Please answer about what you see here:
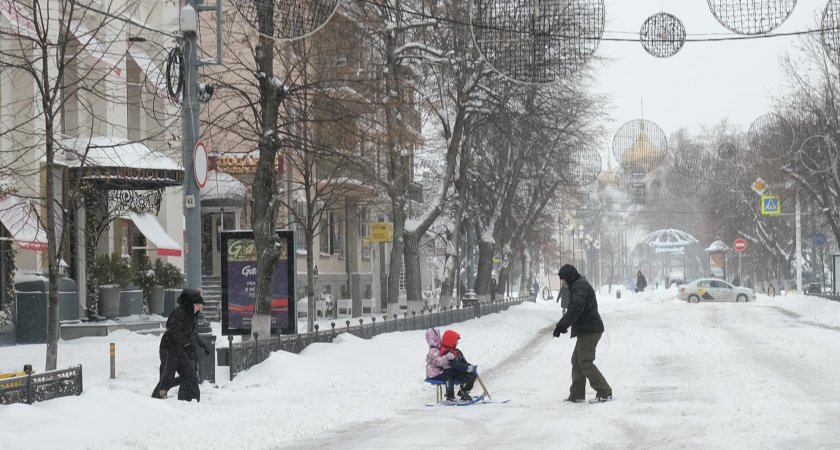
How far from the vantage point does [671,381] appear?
18375 millimetres

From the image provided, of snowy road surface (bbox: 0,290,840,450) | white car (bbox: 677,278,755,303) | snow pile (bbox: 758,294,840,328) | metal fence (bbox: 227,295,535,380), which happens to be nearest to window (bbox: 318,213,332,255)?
metal fence (bbox: 227,295,535,380)

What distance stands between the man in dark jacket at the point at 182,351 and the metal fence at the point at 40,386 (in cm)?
152

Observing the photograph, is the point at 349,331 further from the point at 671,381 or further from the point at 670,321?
the point at 670,321

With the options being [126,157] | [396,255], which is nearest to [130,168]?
[126,157]

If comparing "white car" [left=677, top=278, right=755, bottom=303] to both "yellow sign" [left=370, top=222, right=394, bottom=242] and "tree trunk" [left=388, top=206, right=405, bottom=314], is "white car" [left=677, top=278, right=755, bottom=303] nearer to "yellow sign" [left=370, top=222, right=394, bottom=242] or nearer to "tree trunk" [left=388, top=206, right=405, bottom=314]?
"yellow sign" [left=370, top=222, right=394, bottom=242]

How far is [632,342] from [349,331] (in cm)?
762

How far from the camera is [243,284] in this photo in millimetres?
24703

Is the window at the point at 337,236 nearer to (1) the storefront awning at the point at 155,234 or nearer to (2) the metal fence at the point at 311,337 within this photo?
(2) the metal fence at the point at 311,337

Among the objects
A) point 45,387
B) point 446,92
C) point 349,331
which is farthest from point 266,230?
point 446,92

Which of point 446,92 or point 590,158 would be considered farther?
point 590,158

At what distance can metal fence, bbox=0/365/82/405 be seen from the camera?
13062 millimetres

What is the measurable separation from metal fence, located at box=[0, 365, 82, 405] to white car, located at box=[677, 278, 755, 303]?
56725 millimetres

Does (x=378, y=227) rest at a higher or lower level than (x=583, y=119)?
lower

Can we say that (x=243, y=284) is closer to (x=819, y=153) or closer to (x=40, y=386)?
(x=40, y=386)
